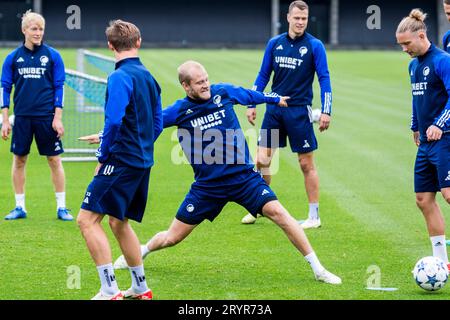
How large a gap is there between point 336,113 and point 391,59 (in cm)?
2875

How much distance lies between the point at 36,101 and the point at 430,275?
5.54 m

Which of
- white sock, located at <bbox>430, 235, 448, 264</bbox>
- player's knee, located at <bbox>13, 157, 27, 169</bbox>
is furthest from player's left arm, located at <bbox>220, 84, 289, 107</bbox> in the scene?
player's knee, located at <bbox>13, 157, 27, 169</bbox>

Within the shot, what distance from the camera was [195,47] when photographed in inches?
2662

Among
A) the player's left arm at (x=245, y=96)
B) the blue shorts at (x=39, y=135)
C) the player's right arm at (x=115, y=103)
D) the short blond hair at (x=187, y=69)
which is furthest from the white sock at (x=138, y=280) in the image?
the blue shorts at (x=39, y=135)

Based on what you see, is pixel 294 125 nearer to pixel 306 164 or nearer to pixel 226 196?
pixel 306 164

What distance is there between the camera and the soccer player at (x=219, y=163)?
8281mm

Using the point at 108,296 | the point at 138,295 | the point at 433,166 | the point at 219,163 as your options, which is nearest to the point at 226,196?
the point at 219,163

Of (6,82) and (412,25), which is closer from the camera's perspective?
(412,25)

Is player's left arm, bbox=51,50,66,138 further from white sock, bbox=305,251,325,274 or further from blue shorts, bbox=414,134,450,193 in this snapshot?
blue shorts, bbox=414,134,450,193

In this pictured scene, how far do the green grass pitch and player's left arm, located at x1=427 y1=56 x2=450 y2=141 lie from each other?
51.8 inches

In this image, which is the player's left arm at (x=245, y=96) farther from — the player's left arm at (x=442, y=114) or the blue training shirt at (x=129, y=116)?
the player's left arm at (x=442, y=114)

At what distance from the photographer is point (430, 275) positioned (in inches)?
311

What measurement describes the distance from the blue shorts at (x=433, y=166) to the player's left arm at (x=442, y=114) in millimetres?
135

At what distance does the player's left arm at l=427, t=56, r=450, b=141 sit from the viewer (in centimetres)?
838
